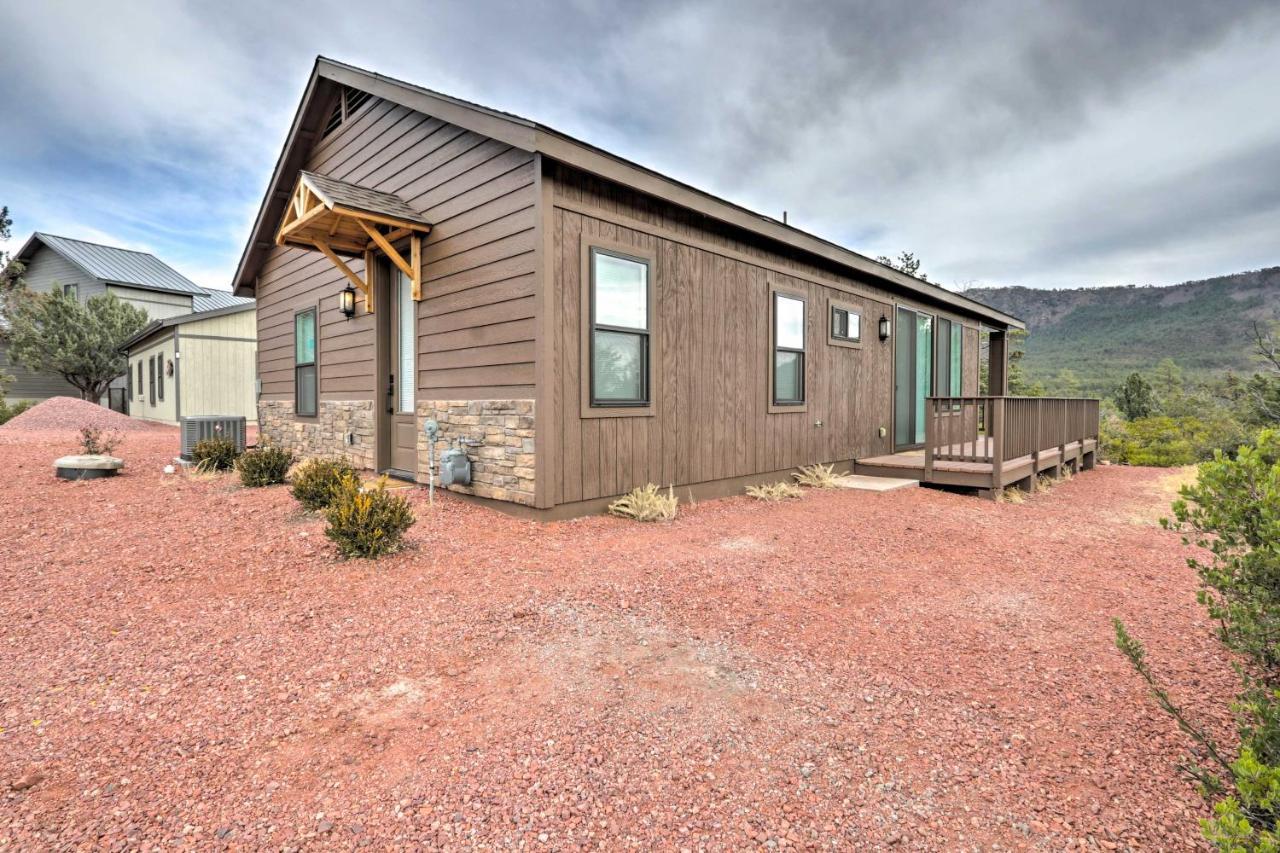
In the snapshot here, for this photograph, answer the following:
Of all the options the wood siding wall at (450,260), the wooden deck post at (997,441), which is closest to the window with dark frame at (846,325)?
the wooden deck post at (997,441)

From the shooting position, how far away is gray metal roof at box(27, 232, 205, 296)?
1939 centimetres

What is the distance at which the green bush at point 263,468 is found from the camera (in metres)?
6.16

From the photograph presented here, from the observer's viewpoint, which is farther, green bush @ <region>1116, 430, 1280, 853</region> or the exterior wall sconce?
the exterior wall sconce

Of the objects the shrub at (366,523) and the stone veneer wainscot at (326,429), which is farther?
the stone veneer wainscot at (326,429)

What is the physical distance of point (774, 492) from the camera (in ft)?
20.8

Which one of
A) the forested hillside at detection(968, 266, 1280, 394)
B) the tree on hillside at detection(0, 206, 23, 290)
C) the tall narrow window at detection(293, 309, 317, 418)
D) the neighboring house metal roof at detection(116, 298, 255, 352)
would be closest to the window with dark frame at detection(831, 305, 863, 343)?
the tall narrow window at detection(293, 309, 317, 418)

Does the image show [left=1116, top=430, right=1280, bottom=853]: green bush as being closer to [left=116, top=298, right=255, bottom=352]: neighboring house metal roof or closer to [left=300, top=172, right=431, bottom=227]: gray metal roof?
[left=300, top=172, right=431, bottom=227]: gray metal roof

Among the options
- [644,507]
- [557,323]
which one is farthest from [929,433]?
[557,323]

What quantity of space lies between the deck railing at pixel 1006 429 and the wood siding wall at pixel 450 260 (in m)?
4.73

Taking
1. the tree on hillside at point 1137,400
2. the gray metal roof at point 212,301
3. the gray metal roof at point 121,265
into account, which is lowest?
the tree on hillside at point 1137,400

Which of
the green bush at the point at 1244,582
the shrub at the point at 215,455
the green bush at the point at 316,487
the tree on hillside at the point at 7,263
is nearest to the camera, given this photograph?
the green bush at the point at 1244,582

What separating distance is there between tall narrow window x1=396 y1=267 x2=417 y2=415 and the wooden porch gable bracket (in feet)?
1.06

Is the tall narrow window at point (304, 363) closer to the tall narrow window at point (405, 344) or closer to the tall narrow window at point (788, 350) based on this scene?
the tall narrow window at point (405, 344)

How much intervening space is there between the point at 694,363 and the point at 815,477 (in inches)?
94.5
